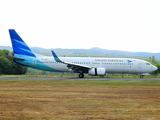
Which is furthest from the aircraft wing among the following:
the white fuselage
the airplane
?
the white fuselage

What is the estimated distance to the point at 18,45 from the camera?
48.5 metres

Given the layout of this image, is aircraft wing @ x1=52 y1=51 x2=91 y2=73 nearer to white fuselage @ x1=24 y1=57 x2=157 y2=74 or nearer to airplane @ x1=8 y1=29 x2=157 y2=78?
airplane @ x1=8 y1=29 x2=157 y2=78

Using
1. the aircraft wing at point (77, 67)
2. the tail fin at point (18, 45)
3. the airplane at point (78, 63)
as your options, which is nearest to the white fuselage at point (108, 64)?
the airplane at point (78, 63)

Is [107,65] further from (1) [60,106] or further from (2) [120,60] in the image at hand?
(1) [60,106]

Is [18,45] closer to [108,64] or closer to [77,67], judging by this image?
[77,67]

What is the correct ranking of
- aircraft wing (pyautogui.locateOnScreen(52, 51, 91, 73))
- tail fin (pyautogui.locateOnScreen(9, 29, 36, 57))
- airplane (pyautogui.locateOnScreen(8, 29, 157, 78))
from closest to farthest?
aircraft wing (pyautogui.locateOnScreen(52, 51, 91, 73))
airplane (pyautogui.locateOnScreen(8, 29, 157, 78))
tail fin (pyautogui.locateOnScreen(9, 29, 36, 57))

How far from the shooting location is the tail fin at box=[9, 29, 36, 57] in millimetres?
48250

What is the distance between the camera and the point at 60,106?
664 inches

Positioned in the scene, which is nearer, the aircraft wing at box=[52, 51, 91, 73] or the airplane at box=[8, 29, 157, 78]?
the aircraft wing at box=[52, 51, 91, 73]

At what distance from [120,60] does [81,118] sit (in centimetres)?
3527

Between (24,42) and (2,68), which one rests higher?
(24,42)

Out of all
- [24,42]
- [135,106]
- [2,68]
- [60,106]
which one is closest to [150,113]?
[135,106]

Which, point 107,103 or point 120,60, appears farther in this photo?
point 120,60

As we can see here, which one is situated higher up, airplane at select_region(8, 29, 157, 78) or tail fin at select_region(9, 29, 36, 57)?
tail fin at select_region(9, 29, 36, 57)
